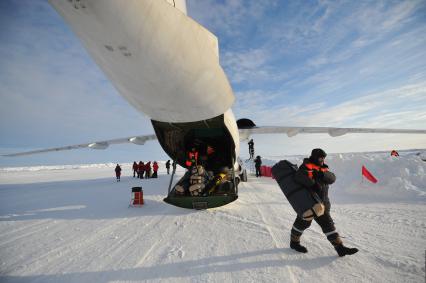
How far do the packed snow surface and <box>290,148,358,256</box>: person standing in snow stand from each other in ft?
0.54

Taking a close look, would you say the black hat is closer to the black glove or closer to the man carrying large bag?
the man carrying large bag

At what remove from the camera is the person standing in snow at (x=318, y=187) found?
8.43 feet

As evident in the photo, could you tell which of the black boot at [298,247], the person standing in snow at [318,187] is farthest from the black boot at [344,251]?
the black boot at [298,247]

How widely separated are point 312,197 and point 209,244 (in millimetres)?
1706

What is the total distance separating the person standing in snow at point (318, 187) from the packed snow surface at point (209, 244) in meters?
0.16

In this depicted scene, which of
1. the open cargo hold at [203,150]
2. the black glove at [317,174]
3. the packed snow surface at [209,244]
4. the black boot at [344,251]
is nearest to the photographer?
the packed snow surface at [209,244]

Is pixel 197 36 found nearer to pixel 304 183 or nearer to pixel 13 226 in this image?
pixel 304 183

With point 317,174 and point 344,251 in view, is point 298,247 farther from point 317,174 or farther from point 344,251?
point 317,174

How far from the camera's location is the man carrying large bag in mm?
2561

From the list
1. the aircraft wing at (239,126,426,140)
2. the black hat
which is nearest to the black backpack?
the black hat

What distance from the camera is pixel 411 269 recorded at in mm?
2211

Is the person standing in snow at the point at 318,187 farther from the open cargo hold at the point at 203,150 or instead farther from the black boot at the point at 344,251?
the open cargo hold at the point at 203,150

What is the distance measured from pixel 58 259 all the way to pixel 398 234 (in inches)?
204

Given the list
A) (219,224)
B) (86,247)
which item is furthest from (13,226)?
(219,224)
